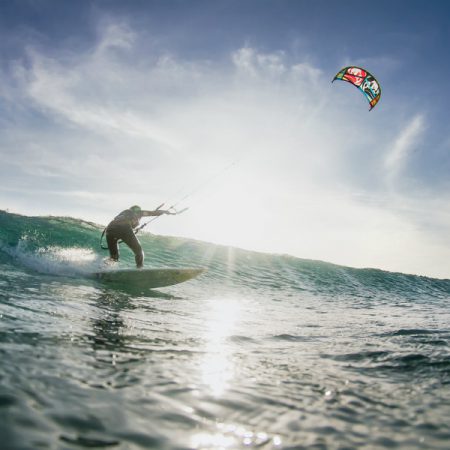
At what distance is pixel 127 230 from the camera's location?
1219cm

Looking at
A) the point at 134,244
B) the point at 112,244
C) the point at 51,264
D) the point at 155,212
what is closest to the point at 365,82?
the point at 155,212

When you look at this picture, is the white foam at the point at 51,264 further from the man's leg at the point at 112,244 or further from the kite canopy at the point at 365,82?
the kite canopy at the point at 365,82

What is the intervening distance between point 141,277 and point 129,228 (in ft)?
5.86

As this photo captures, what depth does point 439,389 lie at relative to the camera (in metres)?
3.41

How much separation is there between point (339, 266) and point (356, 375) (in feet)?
93.1

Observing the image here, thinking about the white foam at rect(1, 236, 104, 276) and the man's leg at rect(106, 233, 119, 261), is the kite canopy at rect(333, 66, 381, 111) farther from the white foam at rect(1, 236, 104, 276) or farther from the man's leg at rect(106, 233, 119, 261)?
the white foam at rect(1, 236, 104, 276)

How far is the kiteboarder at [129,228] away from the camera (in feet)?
40.1

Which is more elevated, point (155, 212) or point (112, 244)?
point (155, 212)

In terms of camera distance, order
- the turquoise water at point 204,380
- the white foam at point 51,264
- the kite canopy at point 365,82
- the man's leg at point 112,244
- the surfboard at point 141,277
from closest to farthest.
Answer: the turquoise water at point 204,380 < the surfboard at point 141,277 < the white foam at point 51,264 < the man's leg at point 112,244 < the kite canopy at point 365,82

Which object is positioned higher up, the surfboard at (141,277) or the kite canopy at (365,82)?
the kite canopy at (365,82)

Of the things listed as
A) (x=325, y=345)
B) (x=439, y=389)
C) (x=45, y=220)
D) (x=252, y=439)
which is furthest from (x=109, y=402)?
(x=45, y=220)

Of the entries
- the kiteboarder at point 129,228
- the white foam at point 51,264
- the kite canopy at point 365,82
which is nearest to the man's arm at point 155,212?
the kiteboarder at point 129,228

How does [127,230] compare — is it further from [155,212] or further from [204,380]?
[204,380]

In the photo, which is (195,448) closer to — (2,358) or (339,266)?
(2,358)
